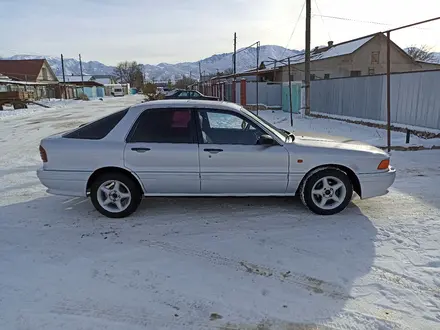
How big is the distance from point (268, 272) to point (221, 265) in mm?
465

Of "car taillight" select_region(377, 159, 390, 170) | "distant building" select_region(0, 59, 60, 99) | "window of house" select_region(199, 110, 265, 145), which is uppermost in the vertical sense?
"distant building" select_region(0, 59, 60, 99)

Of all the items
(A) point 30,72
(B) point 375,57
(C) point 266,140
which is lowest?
(C) point 266,140

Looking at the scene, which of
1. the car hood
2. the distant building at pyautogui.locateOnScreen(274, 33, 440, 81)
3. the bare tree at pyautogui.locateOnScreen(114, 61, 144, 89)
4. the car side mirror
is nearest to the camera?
the car side mirror

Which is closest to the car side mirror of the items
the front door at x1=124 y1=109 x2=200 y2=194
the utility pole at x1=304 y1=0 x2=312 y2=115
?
the front door at x1=124 y1=109 x2=200 y2=194

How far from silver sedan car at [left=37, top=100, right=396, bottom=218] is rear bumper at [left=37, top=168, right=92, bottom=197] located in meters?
0.01

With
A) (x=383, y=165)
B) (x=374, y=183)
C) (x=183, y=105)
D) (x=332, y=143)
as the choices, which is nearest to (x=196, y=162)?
(x=183, y=105)

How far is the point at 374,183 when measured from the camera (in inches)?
177

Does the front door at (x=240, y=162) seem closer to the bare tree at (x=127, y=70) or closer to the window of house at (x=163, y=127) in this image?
the window of house at (x=163, y=127)

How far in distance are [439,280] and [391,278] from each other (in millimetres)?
410

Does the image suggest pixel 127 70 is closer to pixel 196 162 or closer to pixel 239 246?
pixel 196 162

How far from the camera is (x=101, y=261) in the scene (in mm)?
3488

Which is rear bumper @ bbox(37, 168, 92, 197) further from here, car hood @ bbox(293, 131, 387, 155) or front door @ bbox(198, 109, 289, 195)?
car hood @ bbox(293, 131, 387, 155)

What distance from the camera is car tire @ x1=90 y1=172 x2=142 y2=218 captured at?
4500 millimetres

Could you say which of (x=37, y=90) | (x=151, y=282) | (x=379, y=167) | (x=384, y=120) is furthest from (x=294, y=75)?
(x=37, y=90)
